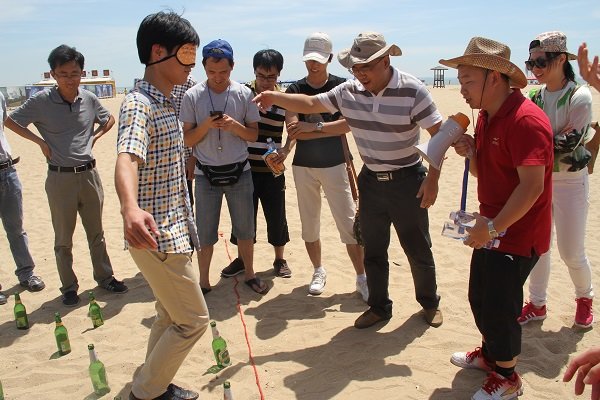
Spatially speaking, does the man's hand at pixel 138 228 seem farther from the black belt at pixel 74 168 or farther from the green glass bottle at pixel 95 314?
the black belt at pixel 74 168

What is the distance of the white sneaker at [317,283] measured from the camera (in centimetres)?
514

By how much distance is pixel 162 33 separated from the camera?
2793 millimetres

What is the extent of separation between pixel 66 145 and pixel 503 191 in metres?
4.15

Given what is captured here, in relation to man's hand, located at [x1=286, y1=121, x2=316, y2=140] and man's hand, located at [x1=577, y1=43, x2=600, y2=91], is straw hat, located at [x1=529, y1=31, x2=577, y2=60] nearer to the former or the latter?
man's hand, located at [x1=577, y1=43, x2=600, y2=91]

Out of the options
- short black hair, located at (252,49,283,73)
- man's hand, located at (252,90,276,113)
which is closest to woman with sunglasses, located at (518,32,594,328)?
man's hand, located at (252,90,276,113)

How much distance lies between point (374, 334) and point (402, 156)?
1589mm

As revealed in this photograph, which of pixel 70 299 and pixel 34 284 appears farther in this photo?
pixel 34 284

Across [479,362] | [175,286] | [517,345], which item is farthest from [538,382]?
[175,286]

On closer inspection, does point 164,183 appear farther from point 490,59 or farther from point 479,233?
point 490,59

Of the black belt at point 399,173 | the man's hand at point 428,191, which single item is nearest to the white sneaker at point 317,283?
the black belt at point 399,173

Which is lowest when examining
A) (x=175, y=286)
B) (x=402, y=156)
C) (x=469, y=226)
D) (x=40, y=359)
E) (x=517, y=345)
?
(x=40, y=359)

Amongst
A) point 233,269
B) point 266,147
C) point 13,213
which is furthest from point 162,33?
point 13,213

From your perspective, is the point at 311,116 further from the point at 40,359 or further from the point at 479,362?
the point at 40,359

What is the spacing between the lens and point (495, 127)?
2869 millimetres
